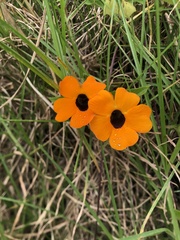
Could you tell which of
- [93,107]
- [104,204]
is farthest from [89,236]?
[93,107]

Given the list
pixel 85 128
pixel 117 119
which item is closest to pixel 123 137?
pixel 117 119

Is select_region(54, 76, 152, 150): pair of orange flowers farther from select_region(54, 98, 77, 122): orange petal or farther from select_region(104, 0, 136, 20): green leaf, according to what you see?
select_region(104, 0, 136, 20): green leaf

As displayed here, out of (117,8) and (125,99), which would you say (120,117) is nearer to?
(125,99)

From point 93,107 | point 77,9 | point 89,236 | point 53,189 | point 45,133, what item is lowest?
point 89,236

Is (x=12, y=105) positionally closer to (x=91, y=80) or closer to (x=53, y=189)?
(x=53, y=189)

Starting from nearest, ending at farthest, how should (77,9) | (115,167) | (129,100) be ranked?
(129,100) → (77,9) → (115,167)

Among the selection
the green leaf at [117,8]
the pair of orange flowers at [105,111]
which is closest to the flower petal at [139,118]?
the pair of orange flowers at [105,111]
